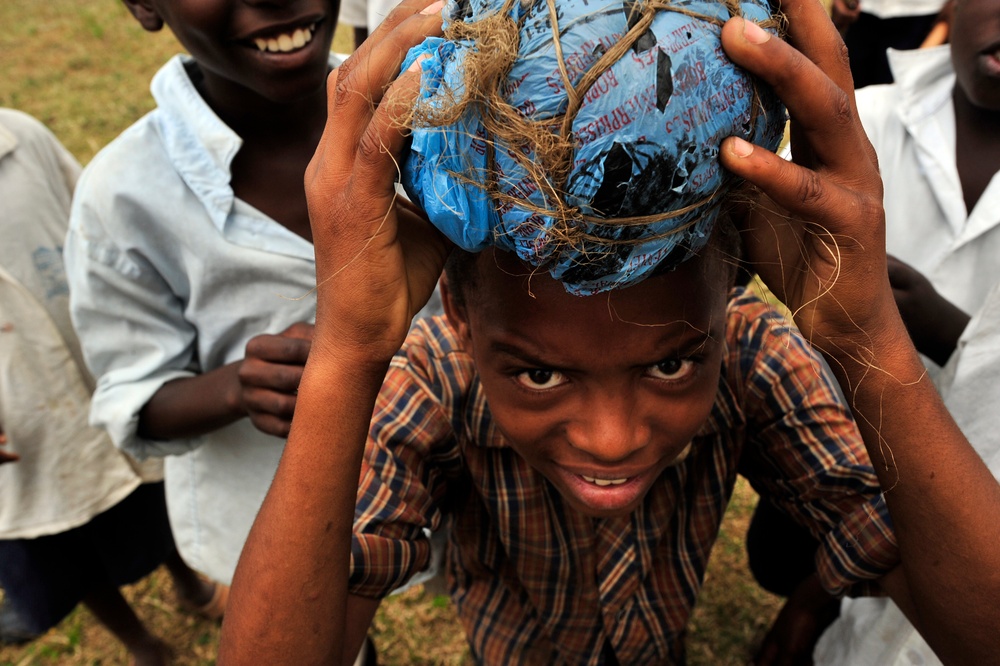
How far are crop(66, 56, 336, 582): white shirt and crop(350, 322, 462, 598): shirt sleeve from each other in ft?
1.64

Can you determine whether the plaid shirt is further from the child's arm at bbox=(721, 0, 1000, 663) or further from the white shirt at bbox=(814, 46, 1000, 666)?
the white shirt at bbox=(814, 46, 1000, 666)

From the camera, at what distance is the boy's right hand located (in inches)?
41.9

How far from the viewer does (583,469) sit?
1333mm

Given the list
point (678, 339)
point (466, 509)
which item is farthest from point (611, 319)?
point (466, 509)

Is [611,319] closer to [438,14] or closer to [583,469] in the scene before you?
[583,469]

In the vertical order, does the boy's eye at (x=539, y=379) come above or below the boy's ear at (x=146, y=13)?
below

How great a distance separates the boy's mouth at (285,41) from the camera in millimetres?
1912

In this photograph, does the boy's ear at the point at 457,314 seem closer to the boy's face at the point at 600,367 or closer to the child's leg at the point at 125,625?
the boy's face at the point at 600,367

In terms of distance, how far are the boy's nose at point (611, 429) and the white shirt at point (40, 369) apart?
5.78 ft

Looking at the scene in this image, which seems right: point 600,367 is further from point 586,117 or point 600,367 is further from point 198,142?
point 198,142

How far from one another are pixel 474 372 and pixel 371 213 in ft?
2.05

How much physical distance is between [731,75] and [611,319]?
41cm

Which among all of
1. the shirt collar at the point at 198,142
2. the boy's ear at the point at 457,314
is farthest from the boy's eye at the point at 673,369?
the shirt collar at the point at 198,142

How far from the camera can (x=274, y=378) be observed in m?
1.70
